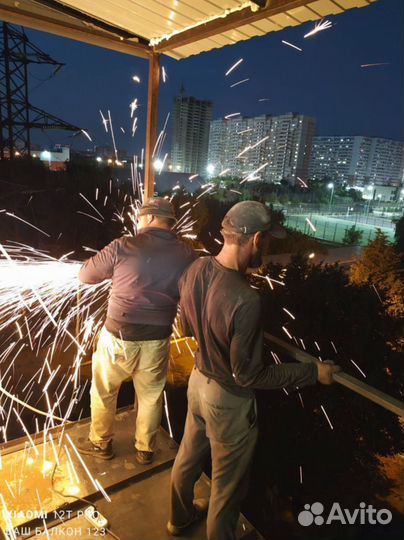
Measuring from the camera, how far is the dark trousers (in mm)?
2127

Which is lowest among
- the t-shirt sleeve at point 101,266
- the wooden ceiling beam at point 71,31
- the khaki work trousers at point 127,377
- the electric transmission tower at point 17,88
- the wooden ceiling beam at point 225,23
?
the khaki work trousers at point 127,377

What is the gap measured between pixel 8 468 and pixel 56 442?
0.38 metres

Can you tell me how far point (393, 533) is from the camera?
571cm

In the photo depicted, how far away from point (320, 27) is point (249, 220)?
1.73m

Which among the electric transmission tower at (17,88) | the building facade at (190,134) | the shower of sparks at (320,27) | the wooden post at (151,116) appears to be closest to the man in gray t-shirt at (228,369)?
the shower of sparks at (320,27)

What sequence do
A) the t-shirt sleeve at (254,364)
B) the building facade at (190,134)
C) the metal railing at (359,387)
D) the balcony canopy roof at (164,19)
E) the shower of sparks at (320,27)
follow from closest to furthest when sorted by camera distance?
the metal railing at (359,387)
the t-shirt sleeve at (254,364)
the balcony canopy roof at (164,19)
the shower of sparks at (320,27)
the building facade at (190,134)

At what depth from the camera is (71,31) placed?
9.50 ft

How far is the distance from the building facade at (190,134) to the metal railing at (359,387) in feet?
156

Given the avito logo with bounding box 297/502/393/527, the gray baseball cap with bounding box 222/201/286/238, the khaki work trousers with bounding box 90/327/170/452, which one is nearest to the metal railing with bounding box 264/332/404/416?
the gray baseball cap with bounding box 222/201/286/238

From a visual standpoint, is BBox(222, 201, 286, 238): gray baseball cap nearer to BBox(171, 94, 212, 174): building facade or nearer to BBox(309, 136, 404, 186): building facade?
BBox(171, 94, 212, 174): building facade

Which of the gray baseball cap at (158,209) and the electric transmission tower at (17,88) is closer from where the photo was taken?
the gray baseball cap at (158,209)

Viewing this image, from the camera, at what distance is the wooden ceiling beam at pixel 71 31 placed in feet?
8.51

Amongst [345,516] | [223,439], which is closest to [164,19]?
[223,439]

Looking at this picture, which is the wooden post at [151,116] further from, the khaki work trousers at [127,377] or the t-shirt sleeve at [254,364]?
the t-shirt sleeve at [254,364]
